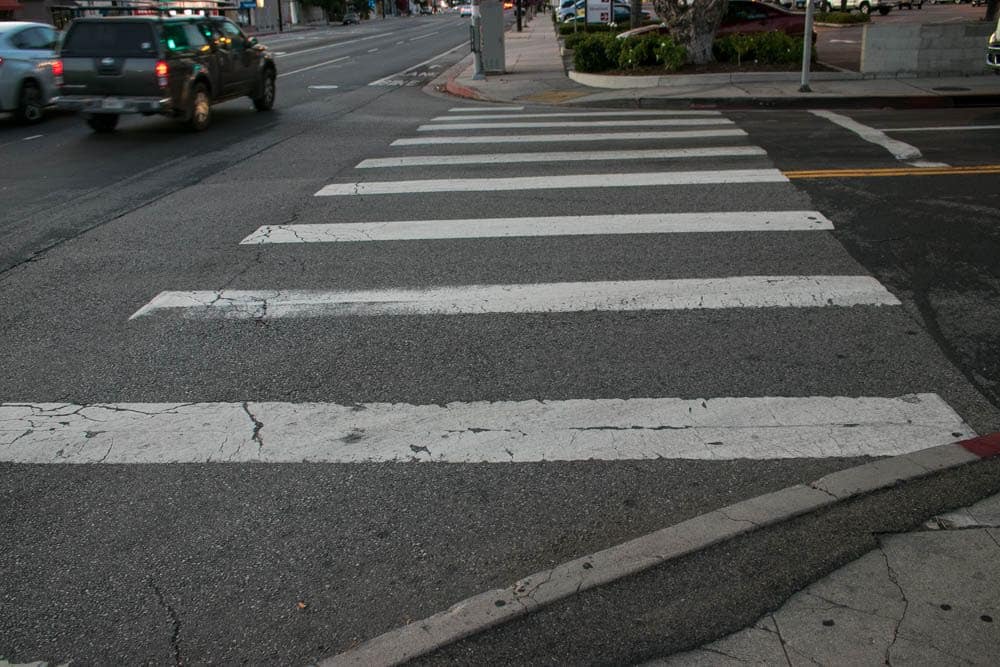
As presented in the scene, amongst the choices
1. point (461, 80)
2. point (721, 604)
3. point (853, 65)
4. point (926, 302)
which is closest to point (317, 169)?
point (926, 302)

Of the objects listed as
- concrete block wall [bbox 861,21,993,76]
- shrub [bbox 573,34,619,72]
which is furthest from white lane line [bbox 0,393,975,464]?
shrub [bbox 573,34,619,72]

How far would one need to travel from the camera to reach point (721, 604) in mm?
3207

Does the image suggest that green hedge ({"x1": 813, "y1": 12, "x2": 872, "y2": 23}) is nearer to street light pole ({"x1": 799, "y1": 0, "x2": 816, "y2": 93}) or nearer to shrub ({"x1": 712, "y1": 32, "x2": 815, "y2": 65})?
shrub ({"x1": 712, "y1": 32, "x2": 815, "y2": 65})

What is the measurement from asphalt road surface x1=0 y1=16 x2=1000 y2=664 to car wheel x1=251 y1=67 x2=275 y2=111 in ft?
23.8

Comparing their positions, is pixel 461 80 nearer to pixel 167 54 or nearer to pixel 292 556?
pixel 167 54

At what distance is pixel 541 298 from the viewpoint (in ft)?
20.8

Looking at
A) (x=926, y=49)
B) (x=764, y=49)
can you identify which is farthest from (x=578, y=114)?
(x=926, y=49)

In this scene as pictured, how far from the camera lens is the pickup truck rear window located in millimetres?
13641

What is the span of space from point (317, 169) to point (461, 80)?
1156 cm

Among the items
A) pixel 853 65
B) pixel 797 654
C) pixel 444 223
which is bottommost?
pixel 797 654

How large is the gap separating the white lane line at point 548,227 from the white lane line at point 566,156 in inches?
118

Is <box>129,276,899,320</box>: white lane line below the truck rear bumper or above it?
below

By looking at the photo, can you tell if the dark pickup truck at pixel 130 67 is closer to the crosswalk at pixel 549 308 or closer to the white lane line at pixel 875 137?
the crosswalk at pixel 549 308

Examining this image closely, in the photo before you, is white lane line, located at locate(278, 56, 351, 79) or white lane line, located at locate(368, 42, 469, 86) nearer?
white lane line, located at locate(368, 42, 469, 86)
